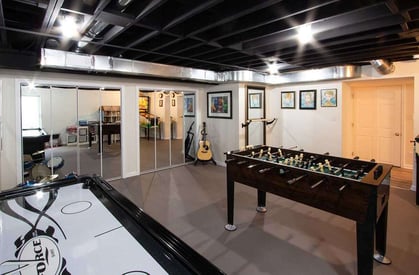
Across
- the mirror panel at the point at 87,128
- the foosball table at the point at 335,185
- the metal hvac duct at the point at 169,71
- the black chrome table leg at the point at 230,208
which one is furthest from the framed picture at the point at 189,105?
the black chrome table leg at the point at 230,208

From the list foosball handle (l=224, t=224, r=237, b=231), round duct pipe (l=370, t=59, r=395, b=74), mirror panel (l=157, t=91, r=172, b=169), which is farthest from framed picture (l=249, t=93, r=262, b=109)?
foosball handle (l=224, t=224, r=237, b=231)

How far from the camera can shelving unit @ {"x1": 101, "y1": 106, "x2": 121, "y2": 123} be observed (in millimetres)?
5320

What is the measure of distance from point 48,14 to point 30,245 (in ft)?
6.96

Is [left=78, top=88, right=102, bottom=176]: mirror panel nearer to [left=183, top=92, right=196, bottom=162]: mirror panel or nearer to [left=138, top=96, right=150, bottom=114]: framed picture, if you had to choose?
[left=138, top=96, right=150, bottom=114]: framed picture

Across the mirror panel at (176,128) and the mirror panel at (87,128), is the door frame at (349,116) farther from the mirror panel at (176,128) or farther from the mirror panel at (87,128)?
the mirror panel at (87,128)

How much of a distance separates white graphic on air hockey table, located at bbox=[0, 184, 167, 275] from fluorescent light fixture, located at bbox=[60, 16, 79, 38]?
6.20ft

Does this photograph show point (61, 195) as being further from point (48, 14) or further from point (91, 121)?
point (91, 121)

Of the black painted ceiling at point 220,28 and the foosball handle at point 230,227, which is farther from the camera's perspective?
the foosball handle at point 230,227

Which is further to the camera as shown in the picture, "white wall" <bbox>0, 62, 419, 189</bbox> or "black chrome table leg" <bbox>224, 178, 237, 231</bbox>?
"white wall" <bbox>0, 62, 419, 189</bbox>

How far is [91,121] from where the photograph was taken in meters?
5.21

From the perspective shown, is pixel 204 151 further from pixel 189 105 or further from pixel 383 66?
pixel 383 66

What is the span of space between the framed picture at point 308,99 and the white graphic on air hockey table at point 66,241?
552 cm

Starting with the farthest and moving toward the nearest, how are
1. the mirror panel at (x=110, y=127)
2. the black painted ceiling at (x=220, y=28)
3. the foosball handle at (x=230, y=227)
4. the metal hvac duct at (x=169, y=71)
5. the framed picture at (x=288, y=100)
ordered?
the framed picture at (x=288, y=100) → the mirror panel at (x=110, y=127) → the metal hvac duct at (x=169, y=71) → the foosball handle at (x=230, y=227) → the black painted ceiling at (x=220, y=28)

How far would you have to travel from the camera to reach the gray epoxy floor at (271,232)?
7.96 feet
